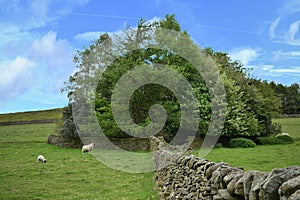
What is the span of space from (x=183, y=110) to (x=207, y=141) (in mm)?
3457

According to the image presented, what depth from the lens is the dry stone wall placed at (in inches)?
120

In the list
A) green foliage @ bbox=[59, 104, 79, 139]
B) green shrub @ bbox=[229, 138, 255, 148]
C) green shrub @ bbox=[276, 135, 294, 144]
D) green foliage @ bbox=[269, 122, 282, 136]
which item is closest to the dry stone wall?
green shrub @ bbox=[229, 138, 255, 148]

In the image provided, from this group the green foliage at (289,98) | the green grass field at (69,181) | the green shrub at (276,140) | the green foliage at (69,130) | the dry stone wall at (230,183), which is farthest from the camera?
the green foliage at (289,98)

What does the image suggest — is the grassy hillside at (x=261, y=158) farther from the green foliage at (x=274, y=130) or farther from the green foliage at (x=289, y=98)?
the green foliage at (x=289, y=98)

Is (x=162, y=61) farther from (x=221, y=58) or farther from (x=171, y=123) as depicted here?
(x=221, y=58)

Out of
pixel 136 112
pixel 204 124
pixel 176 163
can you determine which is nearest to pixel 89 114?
pixel 136 112

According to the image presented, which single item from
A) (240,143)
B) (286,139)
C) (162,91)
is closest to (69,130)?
(162,91)

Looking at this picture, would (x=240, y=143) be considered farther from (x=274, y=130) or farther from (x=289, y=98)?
(x=289, y=98)

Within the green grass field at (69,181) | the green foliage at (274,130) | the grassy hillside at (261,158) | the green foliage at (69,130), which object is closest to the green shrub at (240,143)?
the grassy hillside at (261,158)

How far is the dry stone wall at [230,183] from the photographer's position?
3043 mm

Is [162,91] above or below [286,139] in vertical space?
above

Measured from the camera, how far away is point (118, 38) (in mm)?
30078

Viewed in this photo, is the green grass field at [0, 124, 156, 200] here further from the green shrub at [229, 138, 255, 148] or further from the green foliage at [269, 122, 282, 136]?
the green foliage at [269, 122, 282, 136]

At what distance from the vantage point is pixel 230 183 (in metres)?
4.07
